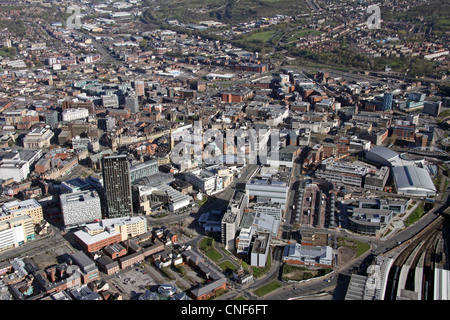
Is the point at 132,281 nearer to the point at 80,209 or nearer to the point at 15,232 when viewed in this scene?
the point at 80,209

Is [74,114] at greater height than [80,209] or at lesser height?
greater

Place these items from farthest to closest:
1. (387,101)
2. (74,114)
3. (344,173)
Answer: (387,101)
(74,114)
(344,173)

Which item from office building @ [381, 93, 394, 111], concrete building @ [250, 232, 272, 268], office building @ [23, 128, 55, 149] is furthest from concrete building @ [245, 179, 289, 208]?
office building @ [381, 93, 394, 111]

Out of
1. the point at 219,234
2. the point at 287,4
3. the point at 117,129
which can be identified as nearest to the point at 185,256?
the point at 219,234

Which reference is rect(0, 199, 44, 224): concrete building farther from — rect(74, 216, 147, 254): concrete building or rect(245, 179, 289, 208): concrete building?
rect(245, 179, 289, 208): concrete building

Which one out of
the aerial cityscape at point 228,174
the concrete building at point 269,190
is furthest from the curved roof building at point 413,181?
the concrete building at point 269,190

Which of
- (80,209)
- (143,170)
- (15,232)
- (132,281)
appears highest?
(143,170)

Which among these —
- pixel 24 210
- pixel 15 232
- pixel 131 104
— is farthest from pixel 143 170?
pixel 131 104
